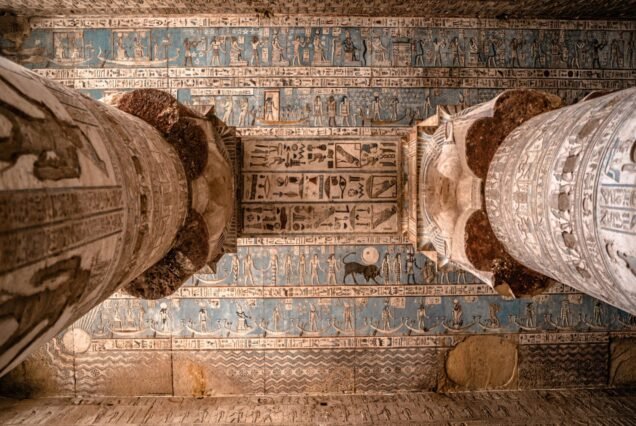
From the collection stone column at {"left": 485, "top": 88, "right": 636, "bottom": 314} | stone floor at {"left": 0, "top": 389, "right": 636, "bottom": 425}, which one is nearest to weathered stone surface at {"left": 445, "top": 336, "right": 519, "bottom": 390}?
stone floor at {"left": 0, "top": 389, "right": 636, "bottom": 425}

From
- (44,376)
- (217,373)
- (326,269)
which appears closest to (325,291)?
(326,269)

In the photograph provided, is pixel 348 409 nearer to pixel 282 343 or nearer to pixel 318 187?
pixel 282 343

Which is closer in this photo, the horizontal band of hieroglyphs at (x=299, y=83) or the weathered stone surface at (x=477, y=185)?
the weathered stone surface at (x=477, y=185)

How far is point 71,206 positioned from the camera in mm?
1388

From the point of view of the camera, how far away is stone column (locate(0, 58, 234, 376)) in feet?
3.75

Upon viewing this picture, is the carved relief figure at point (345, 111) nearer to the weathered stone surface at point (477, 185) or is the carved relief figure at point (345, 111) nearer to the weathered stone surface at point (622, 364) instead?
the weathered stone surface at point (477, 185)

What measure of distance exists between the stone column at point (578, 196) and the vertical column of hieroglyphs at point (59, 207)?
1.85 metres

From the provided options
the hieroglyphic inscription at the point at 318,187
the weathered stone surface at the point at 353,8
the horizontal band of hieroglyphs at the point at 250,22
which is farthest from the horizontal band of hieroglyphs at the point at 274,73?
the hieroglyphic inscription at the point at 318,187

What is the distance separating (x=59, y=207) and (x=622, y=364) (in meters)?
6.21

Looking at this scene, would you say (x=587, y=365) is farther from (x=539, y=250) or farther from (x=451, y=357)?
(x=539, y=250)

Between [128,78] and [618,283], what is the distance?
5117 mm

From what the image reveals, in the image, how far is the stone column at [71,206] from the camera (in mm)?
1144

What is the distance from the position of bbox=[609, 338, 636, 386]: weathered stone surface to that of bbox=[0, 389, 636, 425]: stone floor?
0.41ft

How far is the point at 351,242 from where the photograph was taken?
5145 mm
